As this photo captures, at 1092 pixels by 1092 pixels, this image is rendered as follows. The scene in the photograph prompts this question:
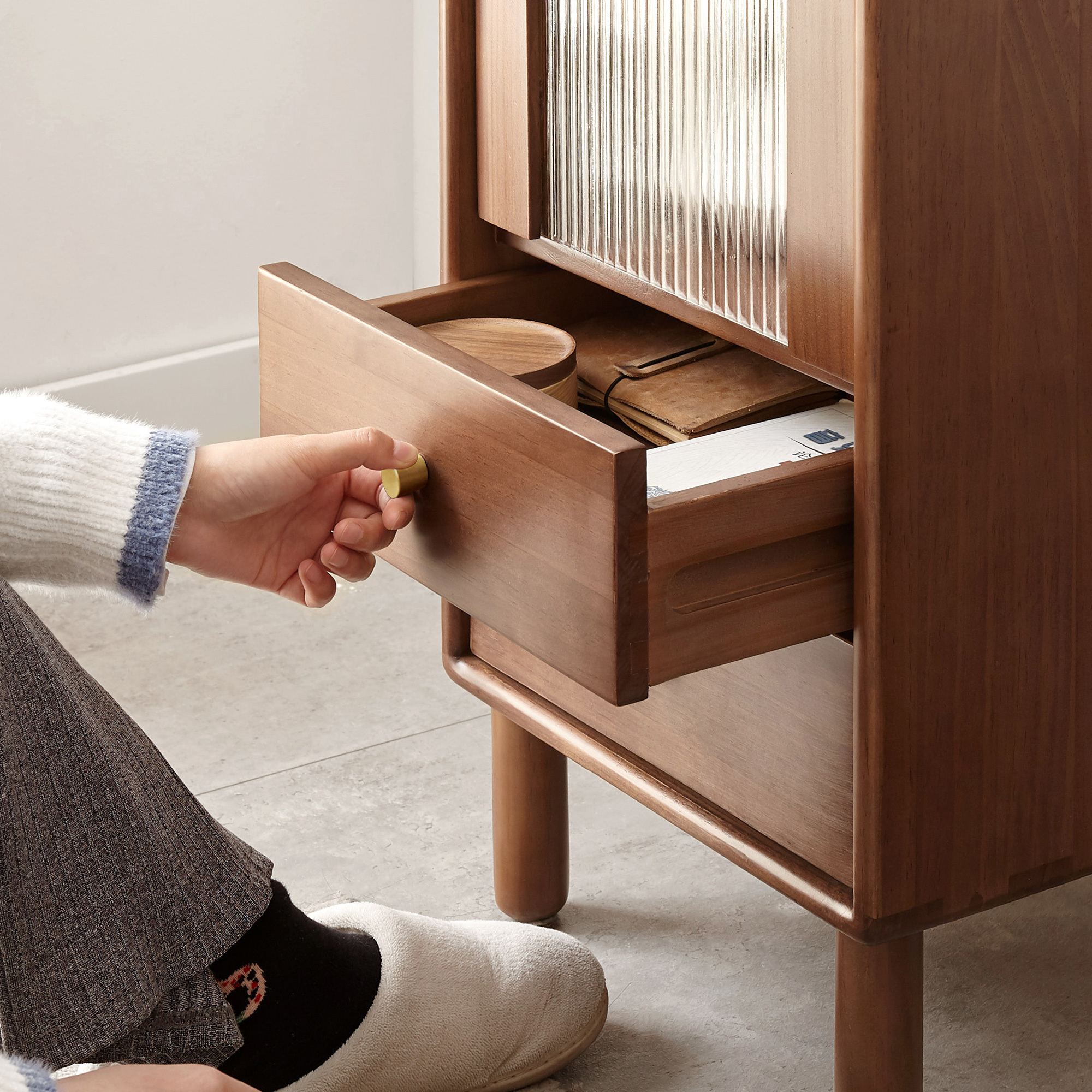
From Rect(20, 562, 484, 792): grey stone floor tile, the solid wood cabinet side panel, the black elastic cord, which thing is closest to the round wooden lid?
the black elastic cord

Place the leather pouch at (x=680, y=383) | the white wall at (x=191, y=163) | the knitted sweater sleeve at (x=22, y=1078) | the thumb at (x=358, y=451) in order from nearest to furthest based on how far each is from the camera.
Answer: the knitted sweater sleeve at (x=22, y=1078)
the thumb at (x=358, y=451)
the leather pouch at (x=680, y=383)
the white wall at (x=191, y=163)

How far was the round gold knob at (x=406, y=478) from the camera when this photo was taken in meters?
0.84

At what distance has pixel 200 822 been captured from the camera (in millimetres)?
881

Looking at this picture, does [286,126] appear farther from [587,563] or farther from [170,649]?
[587,563]

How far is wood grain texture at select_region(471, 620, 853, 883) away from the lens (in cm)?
87

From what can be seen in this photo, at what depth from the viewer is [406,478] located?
2.76 ft

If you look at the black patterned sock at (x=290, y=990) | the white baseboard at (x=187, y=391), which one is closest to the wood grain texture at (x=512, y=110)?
the black patterned sock at (x=290, y=990)

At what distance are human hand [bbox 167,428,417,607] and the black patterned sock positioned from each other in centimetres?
19

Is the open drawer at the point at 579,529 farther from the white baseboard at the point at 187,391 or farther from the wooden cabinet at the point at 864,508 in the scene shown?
the white baseboard at the point at 187,391

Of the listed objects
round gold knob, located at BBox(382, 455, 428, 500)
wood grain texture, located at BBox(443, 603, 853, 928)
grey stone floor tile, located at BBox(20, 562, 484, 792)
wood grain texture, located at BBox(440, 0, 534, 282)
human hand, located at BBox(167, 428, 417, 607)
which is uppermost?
wood grain texture, located at BBox(440, 0, 534, 282)

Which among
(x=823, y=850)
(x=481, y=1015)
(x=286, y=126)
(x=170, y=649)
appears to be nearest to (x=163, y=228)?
(x=286, y=126)

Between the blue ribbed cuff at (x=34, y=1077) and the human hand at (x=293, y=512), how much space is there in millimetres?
329

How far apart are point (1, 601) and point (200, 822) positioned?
0.17 metres

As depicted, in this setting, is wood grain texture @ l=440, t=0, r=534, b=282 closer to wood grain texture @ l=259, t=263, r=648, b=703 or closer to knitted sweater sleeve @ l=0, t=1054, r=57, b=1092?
wood grain texture @ l=259, t=263, r=648, b=703
